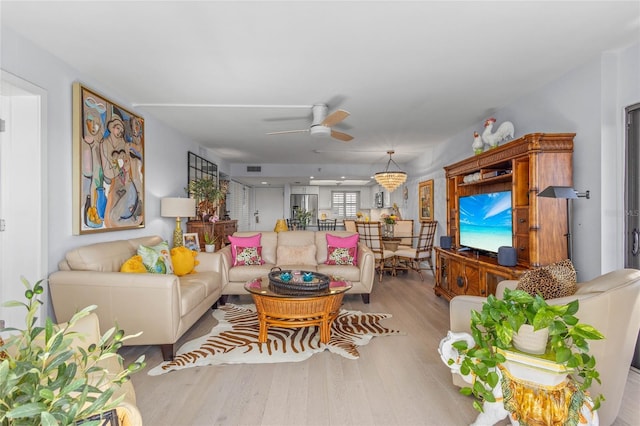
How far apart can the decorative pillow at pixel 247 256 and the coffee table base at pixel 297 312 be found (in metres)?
1.44

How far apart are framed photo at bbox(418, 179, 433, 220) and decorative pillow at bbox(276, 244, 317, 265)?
3082 millimetres

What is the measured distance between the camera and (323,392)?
7.18 ft

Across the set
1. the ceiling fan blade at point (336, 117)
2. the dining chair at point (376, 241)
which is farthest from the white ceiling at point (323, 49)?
the dining chair at point (376, 241)

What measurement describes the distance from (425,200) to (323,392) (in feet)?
17.8

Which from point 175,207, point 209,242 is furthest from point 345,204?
point 175,207

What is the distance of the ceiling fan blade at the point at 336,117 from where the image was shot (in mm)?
3346

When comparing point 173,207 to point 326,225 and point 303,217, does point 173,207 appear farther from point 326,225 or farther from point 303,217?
point 326,225

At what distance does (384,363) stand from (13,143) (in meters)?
3.42

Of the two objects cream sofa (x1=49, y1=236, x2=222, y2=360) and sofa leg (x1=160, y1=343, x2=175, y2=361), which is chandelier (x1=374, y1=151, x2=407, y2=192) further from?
sofa leg (x1=160, y1=343, x2=175, y2=361)

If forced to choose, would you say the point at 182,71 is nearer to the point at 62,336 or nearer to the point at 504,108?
the point at 62,336

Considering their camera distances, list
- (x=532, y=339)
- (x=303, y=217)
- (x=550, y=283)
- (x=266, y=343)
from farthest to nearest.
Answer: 1. (x=303, y=217)
2. (x=266, y=343)
3. (x=550, y=283)
4. (x=532, y=339)

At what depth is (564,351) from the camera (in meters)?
1.35

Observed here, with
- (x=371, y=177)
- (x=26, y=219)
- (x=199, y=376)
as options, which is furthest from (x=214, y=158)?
(x=199, y=376)

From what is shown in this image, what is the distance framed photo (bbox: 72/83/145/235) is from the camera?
9.97 ft
